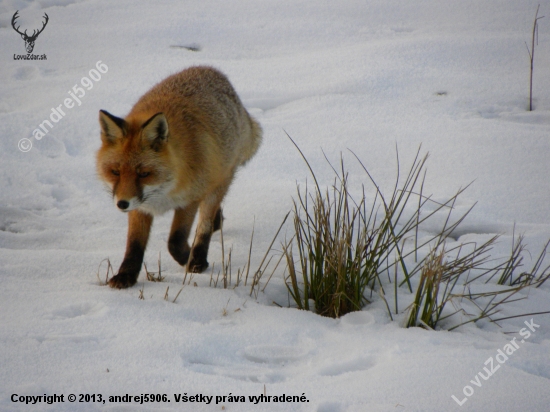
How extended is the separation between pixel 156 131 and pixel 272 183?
6.95ft

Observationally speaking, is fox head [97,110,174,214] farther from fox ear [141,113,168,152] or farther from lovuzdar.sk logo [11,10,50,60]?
lovuzdar.sk logo [11,10,50,60]

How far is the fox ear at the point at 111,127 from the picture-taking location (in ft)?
11.6

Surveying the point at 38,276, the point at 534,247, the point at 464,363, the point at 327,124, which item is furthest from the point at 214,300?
the point at 327,124

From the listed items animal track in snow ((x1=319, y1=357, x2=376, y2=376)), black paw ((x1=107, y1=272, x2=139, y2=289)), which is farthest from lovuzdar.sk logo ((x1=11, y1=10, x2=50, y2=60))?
animal track in snow ((x1=319, y1=357, x2=376, y2=376))

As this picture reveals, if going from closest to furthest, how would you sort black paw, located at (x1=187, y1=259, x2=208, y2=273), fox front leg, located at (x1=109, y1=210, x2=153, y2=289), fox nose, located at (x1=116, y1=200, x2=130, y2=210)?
fox nose, located at (x1=116, y1=200, x2=130, y2=210), fox front leg, located at (x1=109, y1=210, x2=153, y2=289), black paw, located at (x1=187, y1=259, x2=208, y2=273)

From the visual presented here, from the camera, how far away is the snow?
2494mm

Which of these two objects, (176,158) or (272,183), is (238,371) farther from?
(272,183)

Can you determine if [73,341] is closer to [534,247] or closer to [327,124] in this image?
[534,247]

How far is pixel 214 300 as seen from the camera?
335 centimetres

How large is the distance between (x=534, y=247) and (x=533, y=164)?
1.65 metres

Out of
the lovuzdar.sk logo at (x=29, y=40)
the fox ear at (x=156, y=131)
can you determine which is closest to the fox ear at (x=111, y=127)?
the fox ear at (x=156, y=131)

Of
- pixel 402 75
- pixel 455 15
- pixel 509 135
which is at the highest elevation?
pixel 455 15

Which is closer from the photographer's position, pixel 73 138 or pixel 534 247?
pixel 534 247

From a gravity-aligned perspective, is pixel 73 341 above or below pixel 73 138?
below
